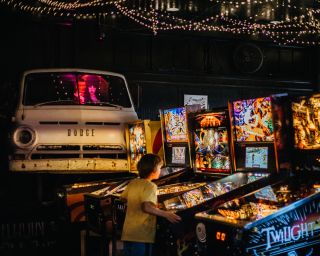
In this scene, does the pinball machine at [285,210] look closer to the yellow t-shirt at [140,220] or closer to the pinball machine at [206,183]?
the pinball machine at [206,183]

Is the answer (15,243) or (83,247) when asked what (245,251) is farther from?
(15,243)

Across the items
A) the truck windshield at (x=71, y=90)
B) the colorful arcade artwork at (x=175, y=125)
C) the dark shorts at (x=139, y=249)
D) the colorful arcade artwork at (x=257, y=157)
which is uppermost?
the truck windshield at (x=71, y=90)

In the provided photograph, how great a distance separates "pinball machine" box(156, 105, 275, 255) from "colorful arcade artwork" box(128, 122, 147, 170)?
130 centimetres

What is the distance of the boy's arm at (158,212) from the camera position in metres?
4.54

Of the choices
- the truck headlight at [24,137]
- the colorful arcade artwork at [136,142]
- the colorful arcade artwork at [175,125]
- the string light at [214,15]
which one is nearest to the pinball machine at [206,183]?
the colorful arcade artwork at [175,125]

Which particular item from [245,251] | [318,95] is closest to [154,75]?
[318,95]

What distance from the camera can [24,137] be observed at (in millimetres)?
8094

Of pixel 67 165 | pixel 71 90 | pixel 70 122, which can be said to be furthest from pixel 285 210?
pixel 71 90

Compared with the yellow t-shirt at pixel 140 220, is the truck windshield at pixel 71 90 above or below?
above

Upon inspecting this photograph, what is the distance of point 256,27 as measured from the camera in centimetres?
1223

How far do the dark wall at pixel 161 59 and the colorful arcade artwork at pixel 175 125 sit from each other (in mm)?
4315

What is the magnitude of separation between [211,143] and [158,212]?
1949 millimetres

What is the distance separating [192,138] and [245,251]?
2964 mm

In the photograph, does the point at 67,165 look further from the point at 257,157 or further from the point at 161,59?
the point at 161,59
